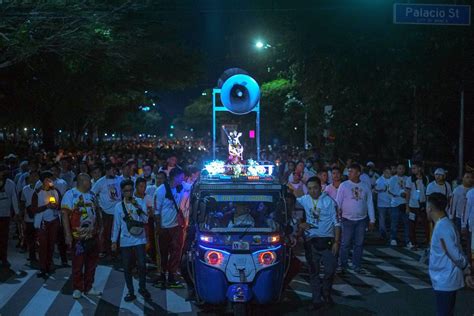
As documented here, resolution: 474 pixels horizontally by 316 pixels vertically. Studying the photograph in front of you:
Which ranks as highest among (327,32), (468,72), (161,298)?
(327,32)

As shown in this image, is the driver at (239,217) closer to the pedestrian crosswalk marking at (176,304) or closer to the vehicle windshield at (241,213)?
the vehicle windshield at (241,213)

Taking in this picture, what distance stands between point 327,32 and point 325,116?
510 cm

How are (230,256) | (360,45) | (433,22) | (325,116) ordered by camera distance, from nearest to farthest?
(230,256) < (433,22) < (360,45) < (325,116)

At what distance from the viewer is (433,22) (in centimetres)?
1339

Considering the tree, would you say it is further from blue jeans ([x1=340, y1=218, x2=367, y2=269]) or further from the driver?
the driver

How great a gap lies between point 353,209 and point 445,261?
439cm

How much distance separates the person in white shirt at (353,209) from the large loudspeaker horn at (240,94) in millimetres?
3126

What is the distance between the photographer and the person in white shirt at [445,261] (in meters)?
6.09

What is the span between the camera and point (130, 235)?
8.90m

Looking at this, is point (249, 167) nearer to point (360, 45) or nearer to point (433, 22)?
point (433, 22)

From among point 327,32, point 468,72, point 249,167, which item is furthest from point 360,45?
point 249,167

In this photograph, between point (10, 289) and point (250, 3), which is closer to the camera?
point (10, 289)

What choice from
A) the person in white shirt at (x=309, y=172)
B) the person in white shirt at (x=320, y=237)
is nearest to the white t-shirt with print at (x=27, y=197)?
the person in white shirt at (x=320, y=237)

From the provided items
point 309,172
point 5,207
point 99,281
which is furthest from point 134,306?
point 309,172
